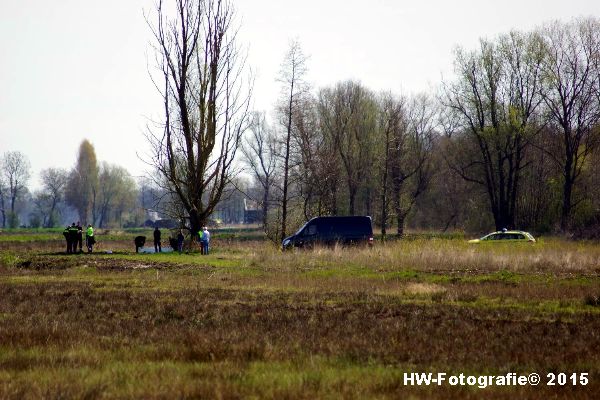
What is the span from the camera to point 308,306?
56.8ft

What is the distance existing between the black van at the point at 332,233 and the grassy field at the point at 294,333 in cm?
1060

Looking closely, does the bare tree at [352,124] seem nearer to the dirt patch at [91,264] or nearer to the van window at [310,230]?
the van window at [310,230]

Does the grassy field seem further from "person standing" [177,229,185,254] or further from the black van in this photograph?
"person standing" [177,229,185,254]

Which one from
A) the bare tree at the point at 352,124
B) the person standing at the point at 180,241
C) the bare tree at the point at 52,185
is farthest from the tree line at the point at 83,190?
the person standing at the point at 180,241

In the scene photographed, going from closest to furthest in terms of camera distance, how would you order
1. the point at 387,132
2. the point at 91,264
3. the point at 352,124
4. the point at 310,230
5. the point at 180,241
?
the point at 91,264
the point at 310,230
the point at 180,241
the point at 387,132
the point at 352,124

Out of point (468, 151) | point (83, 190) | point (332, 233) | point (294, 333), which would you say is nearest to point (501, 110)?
point (468, 151)

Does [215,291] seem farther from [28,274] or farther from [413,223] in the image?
[413,223]

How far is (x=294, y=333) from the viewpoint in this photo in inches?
520

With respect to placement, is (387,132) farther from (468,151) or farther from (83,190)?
(83,190)

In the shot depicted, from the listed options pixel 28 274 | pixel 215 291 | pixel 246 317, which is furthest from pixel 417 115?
pixel 246 317

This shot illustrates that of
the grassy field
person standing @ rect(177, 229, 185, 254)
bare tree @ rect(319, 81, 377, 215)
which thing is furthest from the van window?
bare tree @ rect(319, 81, 377, 215)

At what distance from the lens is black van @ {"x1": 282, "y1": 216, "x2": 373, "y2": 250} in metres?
38.0

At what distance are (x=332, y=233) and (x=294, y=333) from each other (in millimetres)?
24976

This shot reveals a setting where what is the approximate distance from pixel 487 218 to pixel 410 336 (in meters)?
57.4
